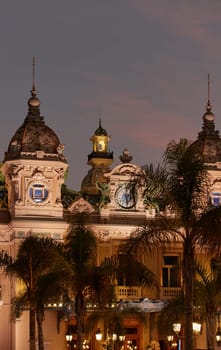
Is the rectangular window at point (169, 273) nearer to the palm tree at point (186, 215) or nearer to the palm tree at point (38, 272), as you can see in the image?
the palm tree at point (38, 272)

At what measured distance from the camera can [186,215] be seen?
33.5m

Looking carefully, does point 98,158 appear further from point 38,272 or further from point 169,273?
point 38,272

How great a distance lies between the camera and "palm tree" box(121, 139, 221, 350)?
3300cm

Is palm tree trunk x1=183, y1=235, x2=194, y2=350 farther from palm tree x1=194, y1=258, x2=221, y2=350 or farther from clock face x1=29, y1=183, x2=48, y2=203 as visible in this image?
clock face x1=29, y1=183, x2=48, y2=203

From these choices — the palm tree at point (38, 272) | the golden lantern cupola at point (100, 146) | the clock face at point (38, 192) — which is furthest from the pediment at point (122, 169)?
the palm tree at point (38, 272)

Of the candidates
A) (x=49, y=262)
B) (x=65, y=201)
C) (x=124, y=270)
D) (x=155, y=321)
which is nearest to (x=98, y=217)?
(x=65, y=201)

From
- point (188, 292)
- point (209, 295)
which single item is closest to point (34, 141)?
point (209, 295)

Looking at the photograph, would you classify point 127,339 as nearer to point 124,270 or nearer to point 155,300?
point 155,300

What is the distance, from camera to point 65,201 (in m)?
63.5

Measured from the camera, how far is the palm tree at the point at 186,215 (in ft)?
108

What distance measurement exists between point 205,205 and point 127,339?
29.0 metres

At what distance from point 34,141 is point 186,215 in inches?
1122

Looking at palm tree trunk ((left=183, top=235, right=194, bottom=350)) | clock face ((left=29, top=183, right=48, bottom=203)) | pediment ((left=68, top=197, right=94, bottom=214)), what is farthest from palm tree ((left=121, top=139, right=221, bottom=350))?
pediment ((left=68, top=197, right=94, bottom=214))

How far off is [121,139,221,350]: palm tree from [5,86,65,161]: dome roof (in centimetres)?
2713
